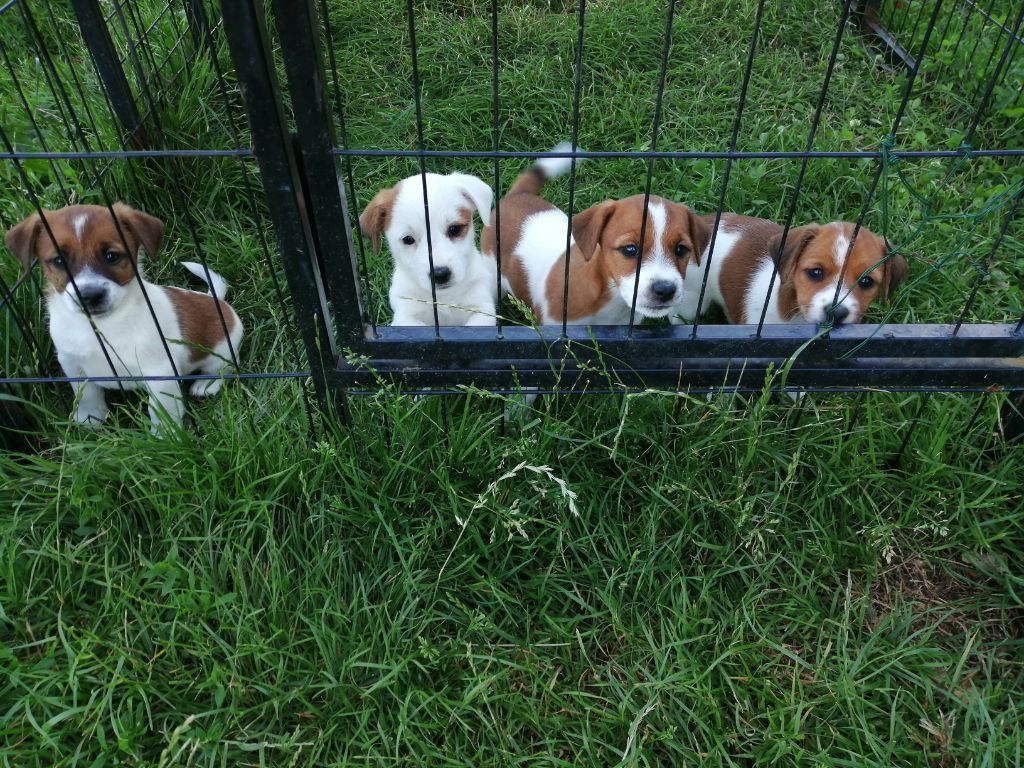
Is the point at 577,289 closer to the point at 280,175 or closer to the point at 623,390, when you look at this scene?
the point at 623,390

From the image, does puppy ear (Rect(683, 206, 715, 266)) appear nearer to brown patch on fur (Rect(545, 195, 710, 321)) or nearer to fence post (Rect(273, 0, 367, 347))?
brown patch on fur (Rect(545, 195, 710, 321))

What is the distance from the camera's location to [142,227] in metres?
2.78

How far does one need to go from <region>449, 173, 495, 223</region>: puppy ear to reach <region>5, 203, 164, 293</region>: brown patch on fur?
3.94 ft

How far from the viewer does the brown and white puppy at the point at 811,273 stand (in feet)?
9.47

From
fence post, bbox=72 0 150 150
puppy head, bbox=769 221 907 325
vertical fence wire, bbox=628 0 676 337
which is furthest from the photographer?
fence post, bbox=72 0 150 150

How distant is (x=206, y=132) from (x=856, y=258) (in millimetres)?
3448

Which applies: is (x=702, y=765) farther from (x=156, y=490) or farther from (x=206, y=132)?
(x=206, y=132)

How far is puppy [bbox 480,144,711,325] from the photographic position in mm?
2836

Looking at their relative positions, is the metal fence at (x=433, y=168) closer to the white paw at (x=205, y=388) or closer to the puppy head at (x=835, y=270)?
the puppy head at (x=835, y=270)

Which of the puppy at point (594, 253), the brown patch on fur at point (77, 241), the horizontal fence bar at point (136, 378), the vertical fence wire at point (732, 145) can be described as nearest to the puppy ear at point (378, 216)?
the puppy at point (594, 253)

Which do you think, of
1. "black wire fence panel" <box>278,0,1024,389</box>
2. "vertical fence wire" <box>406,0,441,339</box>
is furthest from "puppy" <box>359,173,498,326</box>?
"vertical fence wire" <box>406,0,441,339</box>

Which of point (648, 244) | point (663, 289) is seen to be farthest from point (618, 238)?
point (663, 289)

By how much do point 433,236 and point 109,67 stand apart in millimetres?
1973

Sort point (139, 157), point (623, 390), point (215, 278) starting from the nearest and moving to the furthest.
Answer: point (623, 390) < point (139, 157) < point (215, 278)
